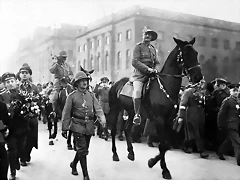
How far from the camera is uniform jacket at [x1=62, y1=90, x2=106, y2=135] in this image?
5.21m

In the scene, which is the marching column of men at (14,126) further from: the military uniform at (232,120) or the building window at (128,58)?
the building window at (128,58)

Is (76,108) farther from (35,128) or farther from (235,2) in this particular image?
(235,2)

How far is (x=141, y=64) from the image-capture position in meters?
6.59

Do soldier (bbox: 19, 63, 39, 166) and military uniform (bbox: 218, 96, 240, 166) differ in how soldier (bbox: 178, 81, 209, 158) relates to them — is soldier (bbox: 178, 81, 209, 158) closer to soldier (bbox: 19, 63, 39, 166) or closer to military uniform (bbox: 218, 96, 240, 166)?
military uniform (bbox: 218, 96, 240, 166)

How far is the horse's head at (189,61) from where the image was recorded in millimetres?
5797

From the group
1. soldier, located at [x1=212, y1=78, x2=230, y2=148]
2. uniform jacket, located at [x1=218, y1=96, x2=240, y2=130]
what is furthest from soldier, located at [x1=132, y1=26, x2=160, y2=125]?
soldier, located at [x1=212, y1=78, x2=230, y2=148]

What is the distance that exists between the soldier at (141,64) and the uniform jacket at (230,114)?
6.03 feet

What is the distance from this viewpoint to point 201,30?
418 inches

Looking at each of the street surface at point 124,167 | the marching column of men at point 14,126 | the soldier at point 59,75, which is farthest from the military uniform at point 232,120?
the soldier at point 59,75

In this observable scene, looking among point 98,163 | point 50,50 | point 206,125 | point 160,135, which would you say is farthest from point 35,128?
point 50,50

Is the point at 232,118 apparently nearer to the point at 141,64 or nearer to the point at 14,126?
the point at 141,64

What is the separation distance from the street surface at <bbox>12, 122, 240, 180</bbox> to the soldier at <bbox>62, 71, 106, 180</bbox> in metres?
0.67

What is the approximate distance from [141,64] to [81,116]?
2.01 meters

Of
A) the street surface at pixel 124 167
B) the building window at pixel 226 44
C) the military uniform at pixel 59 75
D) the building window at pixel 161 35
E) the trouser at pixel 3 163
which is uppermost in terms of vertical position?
the building window at pixel 161 35
